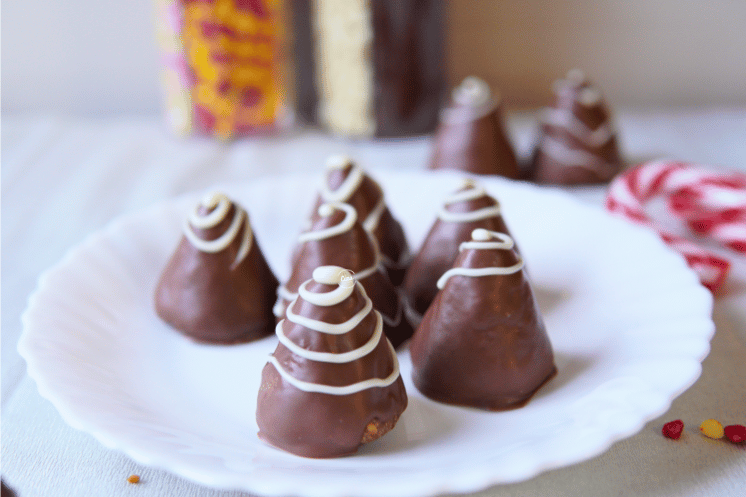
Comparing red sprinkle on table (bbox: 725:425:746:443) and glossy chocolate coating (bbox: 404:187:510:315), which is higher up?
glossy chocolate coating (bbox: 404:187:510:315)

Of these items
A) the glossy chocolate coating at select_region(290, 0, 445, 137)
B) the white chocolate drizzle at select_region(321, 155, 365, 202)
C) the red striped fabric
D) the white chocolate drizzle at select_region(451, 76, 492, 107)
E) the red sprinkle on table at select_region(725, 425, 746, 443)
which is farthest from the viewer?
the glossy chocolate coating at select_region(290, 0, 445, 137)

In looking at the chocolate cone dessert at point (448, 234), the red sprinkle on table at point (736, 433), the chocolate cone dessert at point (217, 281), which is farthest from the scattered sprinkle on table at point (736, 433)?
the chocolate cone dessert at point (217, 281)

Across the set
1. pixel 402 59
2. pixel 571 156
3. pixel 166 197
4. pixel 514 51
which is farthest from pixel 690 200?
pixel 166 197

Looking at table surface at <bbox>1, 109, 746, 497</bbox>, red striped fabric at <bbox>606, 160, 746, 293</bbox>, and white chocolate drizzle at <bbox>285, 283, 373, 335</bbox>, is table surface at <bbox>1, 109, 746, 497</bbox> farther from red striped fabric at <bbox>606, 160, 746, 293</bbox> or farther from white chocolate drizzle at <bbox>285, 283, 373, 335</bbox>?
Answer: white chocolate drizzle at <bbox>285, 283, 373, 335</bbox>

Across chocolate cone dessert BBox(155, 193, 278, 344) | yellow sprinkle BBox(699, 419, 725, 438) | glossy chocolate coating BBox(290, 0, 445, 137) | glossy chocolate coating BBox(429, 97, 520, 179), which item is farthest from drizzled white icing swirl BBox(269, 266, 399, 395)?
glossy chocolate coating BBox(290, 0, 445, 137)

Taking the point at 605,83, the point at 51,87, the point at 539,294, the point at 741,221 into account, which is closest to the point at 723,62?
the point at 605,83

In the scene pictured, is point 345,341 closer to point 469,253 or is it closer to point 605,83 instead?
point 469,253
